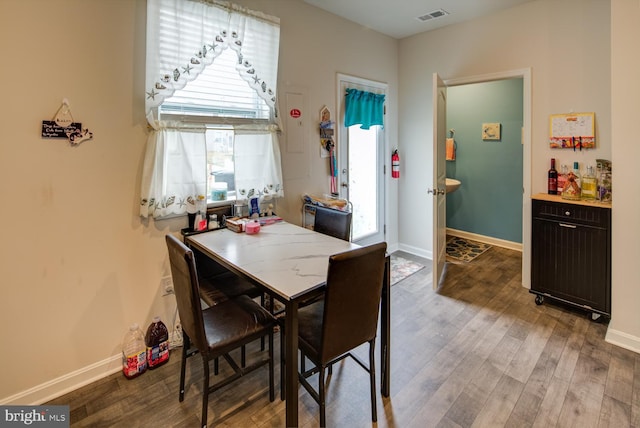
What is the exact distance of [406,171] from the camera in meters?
4.36

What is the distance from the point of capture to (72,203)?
200 centimetres

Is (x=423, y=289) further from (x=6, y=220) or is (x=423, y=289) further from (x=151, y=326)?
(x=6, y=220)

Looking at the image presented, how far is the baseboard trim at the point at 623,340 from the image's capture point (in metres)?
2.36

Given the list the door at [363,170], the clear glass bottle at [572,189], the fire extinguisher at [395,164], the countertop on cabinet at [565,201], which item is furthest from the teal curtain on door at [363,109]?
the clear glass bottle at [572,189]

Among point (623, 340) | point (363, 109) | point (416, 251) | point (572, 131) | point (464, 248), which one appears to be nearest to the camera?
point (623, 340)

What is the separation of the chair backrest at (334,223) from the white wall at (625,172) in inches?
75.3

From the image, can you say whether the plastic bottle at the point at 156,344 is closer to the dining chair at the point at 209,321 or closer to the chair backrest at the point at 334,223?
the dining chair at the point at 209,321

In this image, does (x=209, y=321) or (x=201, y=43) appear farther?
(x=201, y=43)

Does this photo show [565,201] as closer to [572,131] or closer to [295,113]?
[572,131]

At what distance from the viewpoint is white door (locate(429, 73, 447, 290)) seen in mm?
3135

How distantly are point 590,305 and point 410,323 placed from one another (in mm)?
1432

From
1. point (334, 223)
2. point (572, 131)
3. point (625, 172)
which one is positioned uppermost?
point (572, 131)

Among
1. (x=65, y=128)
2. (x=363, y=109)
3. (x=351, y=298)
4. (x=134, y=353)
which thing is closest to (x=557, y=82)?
(x=363, y=109)

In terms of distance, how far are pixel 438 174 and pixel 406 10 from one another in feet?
5.32
